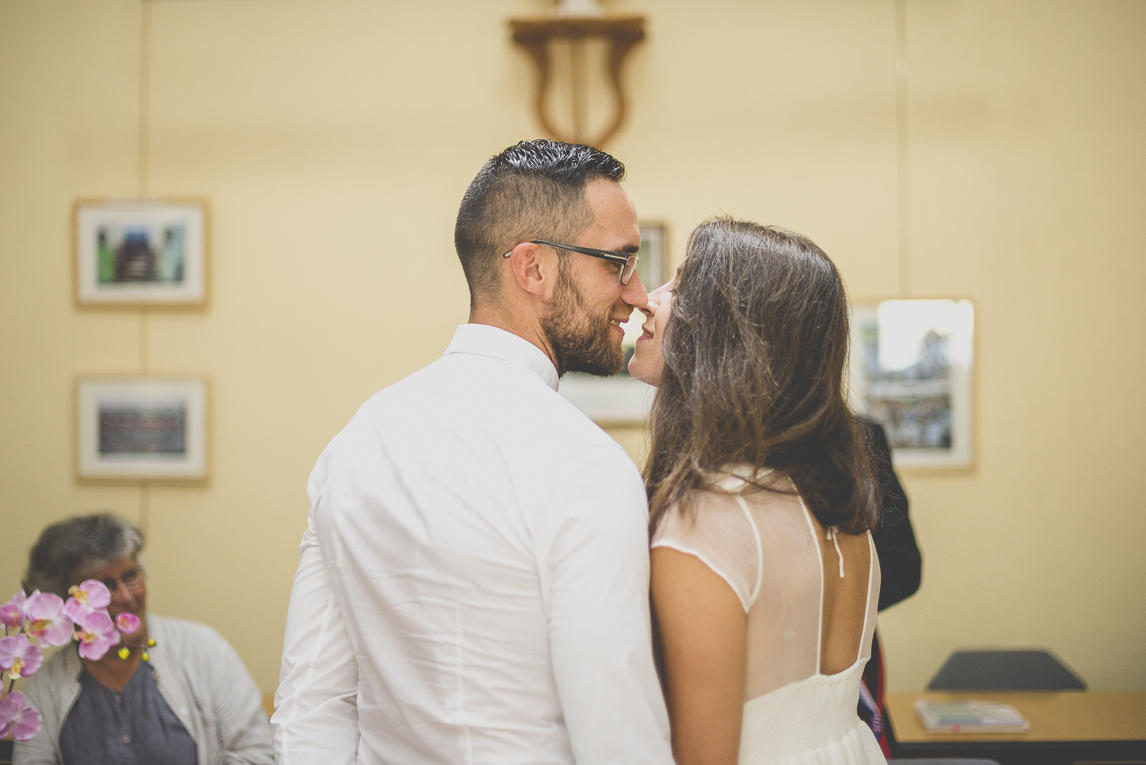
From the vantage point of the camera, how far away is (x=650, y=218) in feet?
10.3

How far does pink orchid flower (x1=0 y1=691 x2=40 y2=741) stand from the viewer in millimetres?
1612

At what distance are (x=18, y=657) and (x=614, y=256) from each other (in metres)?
1.40

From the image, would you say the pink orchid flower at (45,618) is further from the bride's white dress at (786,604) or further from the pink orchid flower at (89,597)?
the bride's white dress at (786,604)

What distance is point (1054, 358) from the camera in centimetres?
314

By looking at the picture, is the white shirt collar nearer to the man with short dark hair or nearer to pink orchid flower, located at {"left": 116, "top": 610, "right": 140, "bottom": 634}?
the man with short dark hair

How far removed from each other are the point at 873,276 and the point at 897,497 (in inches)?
53.4

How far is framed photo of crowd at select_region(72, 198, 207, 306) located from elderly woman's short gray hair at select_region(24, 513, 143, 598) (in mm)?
1068

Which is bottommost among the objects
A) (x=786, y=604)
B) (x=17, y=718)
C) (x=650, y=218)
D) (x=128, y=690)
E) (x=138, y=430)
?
(x=128, y=690)

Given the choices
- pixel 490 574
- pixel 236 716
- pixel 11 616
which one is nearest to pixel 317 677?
pixel 490 574

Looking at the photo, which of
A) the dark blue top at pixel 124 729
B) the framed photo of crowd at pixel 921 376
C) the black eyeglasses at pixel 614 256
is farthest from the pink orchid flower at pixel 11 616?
the framed photo of crowd at pixel 921 376

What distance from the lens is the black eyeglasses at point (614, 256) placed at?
127cm

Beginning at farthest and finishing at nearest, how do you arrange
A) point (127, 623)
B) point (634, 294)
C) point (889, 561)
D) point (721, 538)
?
point (889, 561), point (127, 623), point (634, 294), point (721, 538)

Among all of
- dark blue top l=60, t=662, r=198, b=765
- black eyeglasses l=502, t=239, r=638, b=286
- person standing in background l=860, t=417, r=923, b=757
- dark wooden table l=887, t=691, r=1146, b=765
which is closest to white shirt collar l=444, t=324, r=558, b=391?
black eyeglasses l=502, t=239, r=638, b=286

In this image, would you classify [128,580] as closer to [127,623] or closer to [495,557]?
[127,623]
